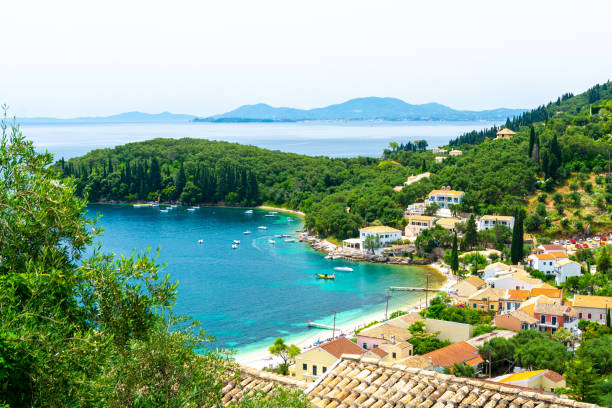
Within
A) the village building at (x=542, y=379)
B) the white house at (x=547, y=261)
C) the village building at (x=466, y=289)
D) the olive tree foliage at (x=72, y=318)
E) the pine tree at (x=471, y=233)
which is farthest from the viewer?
the pine tree at (x=471, y=233)

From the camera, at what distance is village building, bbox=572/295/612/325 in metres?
22.5

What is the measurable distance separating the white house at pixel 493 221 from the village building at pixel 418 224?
3720 mm

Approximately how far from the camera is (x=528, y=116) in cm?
8006

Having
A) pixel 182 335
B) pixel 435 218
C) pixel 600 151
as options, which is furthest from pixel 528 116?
pixel 182 335

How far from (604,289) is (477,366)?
11.4 metres

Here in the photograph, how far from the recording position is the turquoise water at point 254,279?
26.9 m

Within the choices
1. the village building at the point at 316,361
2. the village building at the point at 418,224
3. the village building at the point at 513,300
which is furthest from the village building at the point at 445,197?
the village building at the point at 316,361

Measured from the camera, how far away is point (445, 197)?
4500 cm

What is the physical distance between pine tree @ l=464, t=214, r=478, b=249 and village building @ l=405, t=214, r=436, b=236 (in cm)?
423

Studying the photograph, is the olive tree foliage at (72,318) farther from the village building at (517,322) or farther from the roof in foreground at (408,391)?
the village building at (517,322)

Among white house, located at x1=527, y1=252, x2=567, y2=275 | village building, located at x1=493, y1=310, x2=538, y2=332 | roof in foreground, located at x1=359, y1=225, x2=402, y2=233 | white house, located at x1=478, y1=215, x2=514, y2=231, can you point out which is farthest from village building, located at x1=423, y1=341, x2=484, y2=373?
roof in foreground, located at x1=359, y1=225, x2=402, y2=233

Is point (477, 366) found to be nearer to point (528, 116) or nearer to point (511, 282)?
point (511, 282)

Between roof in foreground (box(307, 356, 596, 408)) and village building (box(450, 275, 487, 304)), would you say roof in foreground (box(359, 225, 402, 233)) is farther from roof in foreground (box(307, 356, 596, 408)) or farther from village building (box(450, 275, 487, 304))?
roof in foreground (box(307, 356, 596, 408))

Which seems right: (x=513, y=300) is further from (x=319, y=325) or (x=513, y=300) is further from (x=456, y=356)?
(x=319, y=325)
